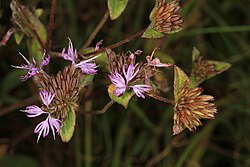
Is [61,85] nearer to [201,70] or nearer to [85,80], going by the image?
[85,80]

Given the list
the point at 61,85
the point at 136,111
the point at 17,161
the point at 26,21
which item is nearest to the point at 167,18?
the point at 61,85

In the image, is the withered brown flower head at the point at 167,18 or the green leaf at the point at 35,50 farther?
the green leaf at the point at 35,50

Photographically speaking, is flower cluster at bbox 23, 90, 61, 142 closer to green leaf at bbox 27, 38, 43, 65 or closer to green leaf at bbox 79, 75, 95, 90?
green leaf at bbox 79, 75, 95, 90

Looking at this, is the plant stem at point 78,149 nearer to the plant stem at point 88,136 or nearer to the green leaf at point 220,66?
the plant stem at point 88,136

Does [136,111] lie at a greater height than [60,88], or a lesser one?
lesser

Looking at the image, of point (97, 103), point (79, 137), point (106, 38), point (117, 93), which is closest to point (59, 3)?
point (106, 38)

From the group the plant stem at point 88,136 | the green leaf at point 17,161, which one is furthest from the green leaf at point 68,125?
the green leaf at point 17,161
